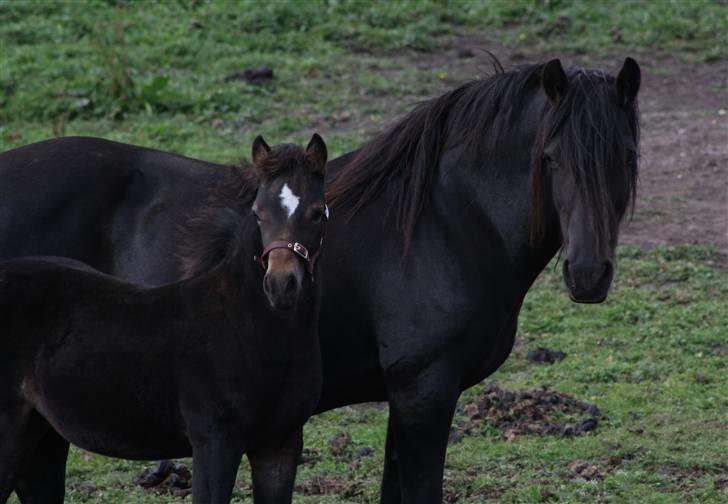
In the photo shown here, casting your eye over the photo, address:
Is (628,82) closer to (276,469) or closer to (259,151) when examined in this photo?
(259,151)

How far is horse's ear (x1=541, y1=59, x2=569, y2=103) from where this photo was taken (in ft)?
17.0

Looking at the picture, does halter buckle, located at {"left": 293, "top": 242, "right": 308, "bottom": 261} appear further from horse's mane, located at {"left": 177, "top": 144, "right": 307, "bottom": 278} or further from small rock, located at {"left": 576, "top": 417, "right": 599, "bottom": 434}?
small rock, located at {"left": 576, "top": 417, "right": 599, "bottom": 434}

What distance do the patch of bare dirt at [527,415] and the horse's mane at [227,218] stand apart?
2299 millimetres

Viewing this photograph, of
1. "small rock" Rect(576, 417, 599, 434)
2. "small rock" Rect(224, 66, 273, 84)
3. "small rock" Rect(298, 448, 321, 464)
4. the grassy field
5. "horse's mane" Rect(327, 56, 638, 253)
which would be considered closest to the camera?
"horse's mane" Rect(327, 56, 638, 253)

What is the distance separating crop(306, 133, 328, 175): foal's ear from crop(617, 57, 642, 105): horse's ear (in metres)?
1.10

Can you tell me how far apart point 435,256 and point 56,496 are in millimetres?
1722

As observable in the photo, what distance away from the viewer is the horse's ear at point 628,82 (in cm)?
517

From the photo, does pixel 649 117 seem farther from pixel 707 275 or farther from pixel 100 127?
pixel 100 127

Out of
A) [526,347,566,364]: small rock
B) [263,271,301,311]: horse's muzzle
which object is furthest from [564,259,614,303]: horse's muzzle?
[526,347,566,364]: small rock

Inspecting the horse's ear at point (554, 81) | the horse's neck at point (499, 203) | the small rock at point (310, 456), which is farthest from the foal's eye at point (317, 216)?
the small rock at point (310, 456)

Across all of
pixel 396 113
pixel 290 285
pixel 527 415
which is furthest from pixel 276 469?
pixel 396 113

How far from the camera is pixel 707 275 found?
372 inches

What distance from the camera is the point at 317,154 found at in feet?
16.2

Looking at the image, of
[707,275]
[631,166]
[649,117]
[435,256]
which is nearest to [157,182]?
[435,256]
